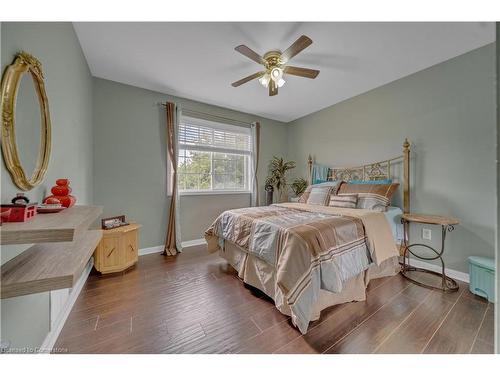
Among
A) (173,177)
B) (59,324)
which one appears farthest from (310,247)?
(173,177)

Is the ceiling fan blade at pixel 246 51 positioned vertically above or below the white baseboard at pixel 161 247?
above

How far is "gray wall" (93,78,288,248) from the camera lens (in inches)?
112

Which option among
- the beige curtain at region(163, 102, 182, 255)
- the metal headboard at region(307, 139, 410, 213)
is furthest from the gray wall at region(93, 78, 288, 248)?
the metal headboard at region(307, 139, 410, 213)

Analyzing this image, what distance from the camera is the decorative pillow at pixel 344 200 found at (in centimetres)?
265

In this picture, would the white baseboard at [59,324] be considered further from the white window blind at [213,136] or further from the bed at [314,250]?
the white window blind at [213,136]

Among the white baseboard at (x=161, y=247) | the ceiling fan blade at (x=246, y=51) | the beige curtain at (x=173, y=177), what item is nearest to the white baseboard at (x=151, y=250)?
the white baseboard at (x=161, y=247)

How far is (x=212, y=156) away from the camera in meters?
3.83

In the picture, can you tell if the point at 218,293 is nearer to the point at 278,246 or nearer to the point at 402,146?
the point at 278,246

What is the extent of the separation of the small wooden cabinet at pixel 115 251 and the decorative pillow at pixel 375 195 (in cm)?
310

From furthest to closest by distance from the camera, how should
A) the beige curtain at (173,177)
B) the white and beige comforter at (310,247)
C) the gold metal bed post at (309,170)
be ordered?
the gold metal bed post at (309,170)
the beige curtain at (173,177)
the white and beige comforter at (310,247)

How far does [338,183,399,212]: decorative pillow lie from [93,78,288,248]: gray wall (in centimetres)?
273

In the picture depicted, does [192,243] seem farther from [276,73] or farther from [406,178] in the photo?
[406,178]

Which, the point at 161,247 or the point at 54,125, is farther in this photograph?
the point at 161,247

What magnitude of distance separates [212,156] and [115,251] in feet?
7.31
